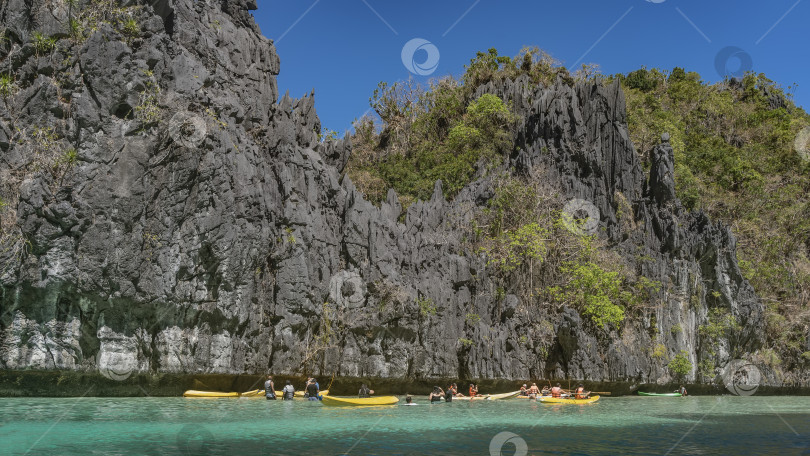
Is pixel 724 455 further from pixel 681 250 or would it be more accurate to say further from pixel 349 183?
pixel 681 250

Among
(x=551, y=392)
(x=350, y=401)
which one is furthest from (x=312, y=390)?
(x=551, y=392)

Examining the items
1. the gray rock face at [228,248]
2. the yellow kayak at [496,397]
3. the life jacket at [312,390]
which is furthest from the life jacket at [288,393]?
the yellow kayak at [496,397]

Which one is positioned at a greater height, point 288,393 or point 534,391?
point 534,391

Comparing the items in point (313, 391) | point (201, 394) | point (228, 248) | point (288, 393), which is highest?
point (228, 248)

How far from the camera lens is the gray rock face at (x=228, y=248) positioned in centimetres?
2762

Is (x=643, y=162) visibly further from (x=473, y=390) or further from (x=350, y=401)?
(x=350, y=401)

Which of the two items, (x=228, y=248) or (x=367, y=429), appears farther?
(x=228, y=248)

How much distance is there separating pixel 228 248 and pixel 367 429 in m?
14.8

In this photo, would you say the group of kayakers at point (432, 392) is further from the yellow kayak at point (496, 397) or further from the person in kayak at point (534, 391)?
the yellow kayak at point (496, 397)

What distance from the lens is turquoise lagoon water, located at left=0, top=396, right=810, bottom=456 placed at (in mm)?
14883

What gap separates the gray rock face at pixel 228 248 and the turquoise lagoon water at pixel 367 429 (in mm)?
4272

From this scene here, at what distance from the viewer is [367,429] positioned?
18.6 meters

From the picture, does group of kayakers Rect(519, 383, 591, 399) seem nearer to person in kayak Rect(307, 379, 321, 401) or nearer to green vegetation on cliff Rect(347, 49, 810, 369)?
green vegetation on cliff Rect(347, 49, 810, 369)

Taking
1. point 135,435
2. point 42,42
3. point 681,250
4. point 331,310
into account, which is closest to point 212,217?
point 331,310
